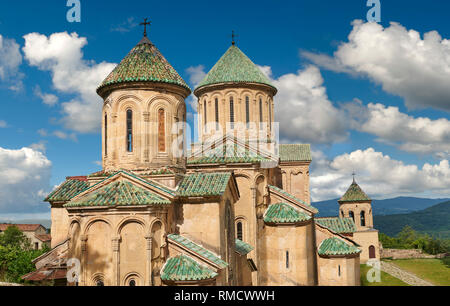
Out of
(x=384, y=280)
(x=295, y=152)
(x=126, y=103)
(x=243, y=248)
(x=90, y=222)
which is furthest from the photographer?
(x=295, y=152)

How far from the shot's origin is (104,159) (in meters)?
14.8

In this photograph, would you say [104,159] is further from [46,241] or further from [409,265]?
[46,241]

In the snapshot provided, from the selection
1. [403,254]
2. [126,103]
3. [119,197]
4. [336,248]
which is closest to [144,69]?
[126,103]

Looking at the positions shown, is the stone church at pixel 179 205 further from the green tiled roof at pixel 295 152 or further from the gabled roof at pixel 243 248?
the green tiled roof at pixel 295 152

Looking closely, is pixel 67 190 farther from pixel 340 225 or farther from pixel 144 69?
pixel 340 225

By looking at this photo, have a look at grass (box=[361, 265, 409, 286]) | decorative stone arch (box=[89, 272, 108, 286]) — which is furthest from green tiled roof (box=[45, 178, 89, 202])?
grass (box=[361, 265, 409, 286])

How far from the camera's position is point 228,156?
59.0 feet

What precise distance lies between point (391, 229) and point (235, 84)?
180172mm

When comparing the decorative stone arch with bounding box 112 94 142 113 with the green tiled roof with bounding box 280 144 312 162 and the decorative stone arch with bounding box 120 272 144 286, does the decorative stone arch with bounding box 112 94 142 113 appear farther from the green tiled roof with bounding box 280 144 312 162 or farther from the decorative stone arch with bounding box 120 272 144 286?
the green tiled roof with bounding box 280 144 312 162

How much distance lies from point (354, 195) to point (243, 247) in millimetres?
26187

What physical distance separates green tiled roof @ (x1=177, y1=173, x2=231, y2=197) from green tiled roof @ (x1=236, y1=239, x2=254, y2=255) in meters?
3.51

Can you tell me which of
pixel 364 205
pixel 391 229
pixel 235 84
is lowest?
pixel 391 229

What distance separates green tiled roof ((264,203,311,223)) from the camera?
59.1ft
